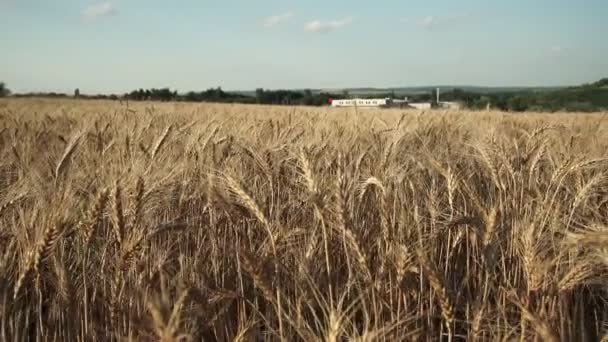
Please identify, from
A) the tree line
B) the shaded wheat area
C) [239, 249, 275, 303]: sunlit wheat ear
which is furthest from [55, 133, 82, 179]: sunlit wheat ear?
the tree line

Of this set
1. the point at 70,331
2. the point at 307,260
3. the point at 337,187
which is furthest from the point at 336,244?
the point at 70,331

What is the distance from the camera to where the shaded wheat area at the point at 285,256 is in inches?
47.4

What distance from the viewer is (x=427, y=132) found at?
12.9ft

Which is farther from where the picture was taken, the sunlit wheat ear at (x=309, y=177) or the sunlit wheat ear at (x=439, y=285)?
the sunlit wheat ear at (x=309, y=177)

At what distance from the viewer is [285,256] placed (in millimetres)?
1652

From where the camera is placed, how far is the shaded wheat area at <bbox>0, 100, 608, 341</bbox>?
120 cm

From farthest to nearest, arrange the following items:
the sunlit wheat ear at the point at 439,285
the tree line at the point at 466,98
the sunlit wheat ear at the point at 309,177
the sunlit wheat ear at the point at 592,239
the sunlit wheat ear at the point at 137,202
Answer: the tree line at the point at 466,98 → the sunlit wheat ear at the point at 309,177 → the sunlit wheat ear at the point at 137,202 → the sunlit wheat ear at the point at 439,285 → the sunlit wheat ear at the point at 592,239

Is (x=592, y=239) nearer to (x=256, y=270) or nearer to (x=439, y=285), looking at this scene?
(x=439, y=285)

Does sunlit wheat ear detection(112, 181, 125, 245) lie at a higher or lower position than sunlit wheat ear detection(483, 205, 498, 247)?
higher

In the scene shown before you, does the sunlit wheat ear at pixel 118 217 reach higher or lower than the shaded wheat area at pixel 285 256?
higher

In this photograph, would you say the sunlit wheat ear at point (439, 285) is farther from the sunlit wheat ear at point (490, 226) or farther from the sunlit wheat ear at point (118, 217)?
the sunlit wheat ear at point (118, 217)

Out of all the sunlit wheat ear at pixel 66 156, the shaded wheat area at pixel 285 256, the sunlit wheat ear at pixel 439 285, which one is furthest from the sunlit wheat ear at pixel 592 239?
the sunlit wheat ear at pixel 66 156

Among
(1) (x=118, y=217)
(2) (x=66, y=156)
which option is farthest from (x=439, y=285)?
(2) (x=66, y=156)

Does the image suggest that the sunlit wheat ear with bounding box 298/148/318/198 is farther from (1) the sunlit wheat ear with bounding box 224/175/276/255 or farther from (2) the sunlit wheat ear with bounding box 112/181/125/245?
(2) the sunlit wheat ear with bounding box 112/181/125/245
